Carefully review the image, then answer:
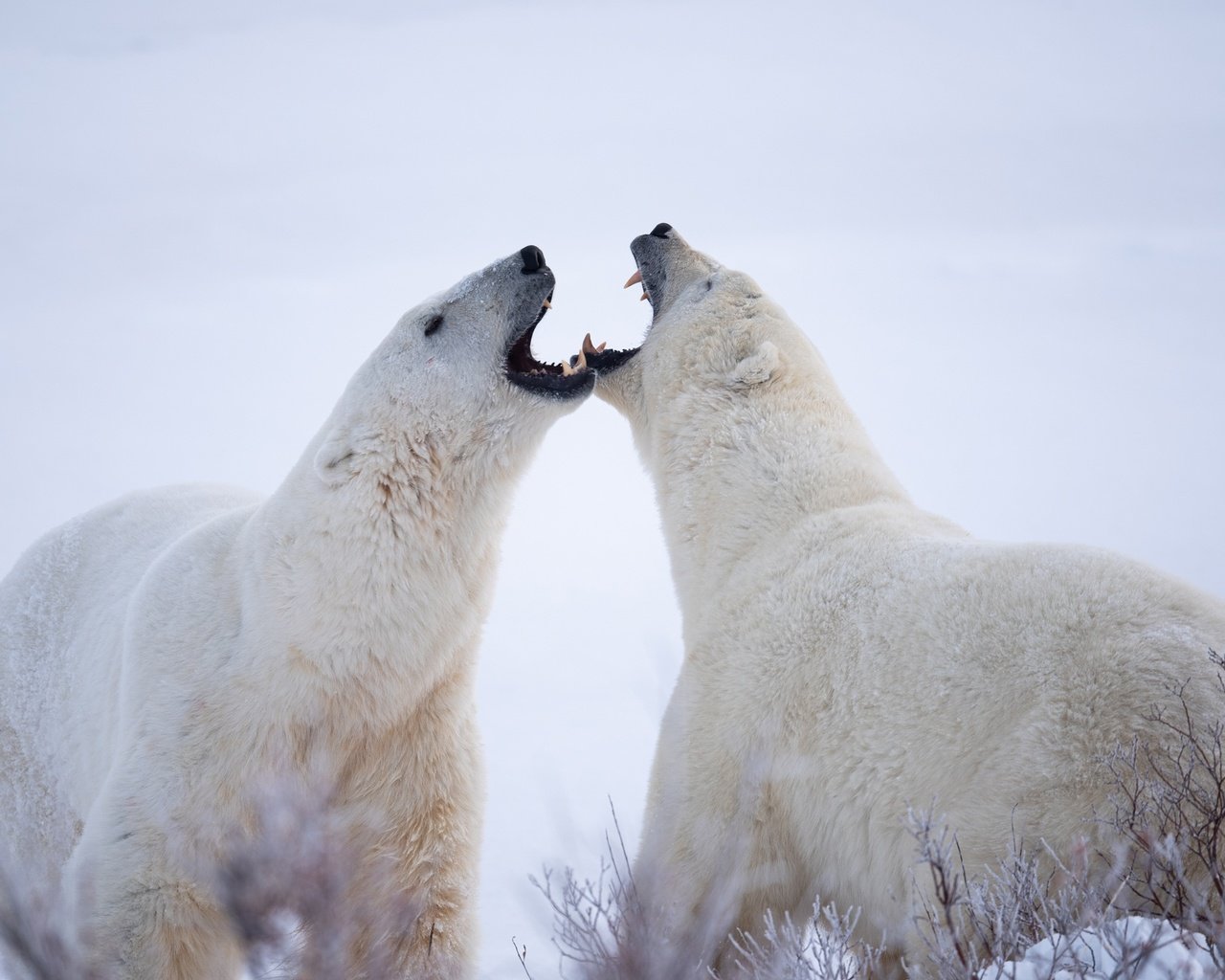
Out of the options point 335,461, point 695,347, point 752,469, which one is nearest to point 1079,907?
point 752,469

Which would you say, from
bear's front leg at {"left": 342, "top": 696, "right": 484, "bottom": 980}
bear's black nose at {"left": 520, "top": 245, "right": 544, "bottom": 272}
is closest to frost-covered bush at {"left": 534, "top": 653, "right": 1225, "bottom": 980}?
bear's front leg at {"left": 342, "top": 696, "right": 484, "bottom": 980}

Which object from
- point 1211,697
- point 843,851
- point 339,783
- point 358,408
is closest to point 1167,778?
point 1211,697

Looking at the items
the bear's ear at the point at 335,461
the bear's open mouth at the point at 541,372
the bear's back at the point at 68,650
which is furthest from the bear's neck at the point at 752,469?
the bear's back at the point at 68,650

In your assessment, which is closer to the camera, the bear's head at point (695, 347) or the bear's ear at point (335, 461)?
the bear's ear at point (335, 461)

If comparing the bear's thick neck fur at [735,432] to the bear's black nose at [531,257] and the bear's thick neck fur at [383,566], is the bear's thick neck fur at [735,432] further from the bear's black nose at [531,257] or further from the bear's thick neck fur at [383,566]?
the bear's thick neck fur at [383,566]

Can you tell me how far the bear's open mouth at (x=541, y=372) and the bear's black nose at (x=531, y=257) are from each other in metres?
0.10

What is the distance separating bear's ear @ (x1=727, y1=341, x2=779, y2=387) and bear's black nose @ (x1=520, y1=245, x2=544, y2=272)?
0.73 m

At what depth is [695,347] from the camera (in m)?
3.81

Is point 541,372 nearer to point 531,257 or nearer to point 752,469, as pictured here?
point 531,257

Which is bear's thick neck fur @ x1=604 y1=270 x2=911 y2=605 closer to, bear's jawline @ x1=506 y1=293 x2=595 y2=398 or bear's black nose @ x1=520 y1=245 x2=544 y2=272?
bear's jawline @ x1=506 y1=293 x2=595 y2=398

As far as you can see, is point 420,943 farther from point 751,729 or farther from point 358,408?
point 358,408

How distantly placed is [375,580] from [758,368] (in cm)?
142

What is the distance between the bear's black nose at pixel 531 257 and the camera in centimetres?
360

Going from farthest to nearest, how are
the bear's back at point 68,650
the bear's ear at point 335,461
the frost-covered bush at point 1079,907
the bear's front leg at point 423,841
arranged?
the bear's back at point 68,650 < the bear's ear at point 335,461 < the bear's front leg at point 423,841 < the frost-covered bush at point 1079,907
